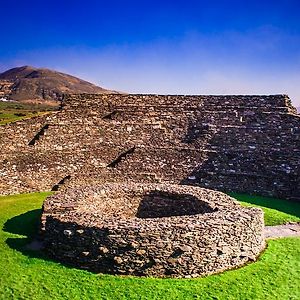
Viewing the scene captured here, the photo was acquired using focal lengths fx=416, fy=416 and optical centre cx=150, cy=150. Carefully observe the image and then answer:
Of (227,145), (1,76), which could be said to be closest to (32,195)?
(227,145)

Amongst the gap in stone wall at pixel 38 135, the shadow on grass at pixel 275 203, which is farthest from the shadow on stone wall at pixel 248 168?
the gap in stone wall at pixel 38 135

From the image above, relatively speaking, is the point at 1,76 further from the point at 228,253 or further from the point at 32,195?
the point at 228,253

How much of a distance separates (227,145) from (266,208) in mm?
6929

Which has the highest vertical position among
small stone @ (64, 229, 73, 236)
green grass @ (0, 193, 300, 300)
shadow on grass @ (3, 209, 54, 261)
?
small stone @ (64, 229, 73, 236)

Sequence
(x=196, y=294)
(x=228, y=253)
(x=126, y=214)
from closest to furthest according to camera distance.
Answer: (x=196, y=294) → (x=228, y=253) → (x=126, y=214)

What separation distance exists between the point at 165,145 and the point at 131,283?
17003 millimetres

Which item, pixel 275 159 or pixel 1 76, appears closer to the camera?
pixel 275 159

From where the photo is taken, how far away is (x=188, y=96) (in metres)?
31.5

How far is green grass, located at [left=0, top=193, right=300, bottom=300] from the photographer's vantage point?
38.9 feet

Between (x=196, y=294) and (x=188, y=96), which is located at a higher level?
(x=188, y=96)

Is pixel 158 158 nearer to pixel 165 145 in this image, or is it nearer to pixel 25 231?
pixel 165 145

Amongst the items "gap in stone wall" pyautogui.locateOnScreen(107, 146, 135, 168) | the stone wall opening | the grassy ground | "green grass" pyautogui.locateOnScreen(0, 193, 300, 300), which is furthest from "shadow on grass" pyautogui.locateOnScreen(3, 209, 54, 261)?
the grassy ground

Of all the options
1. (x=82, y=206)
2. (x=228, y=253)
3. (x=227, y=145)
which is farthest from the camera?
(x=227, y=145)

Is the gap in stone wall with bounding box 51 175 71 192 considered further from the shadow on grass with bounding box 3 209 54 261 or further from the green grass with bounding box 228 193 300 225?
the green grass with bounding box 228 193 300 225
